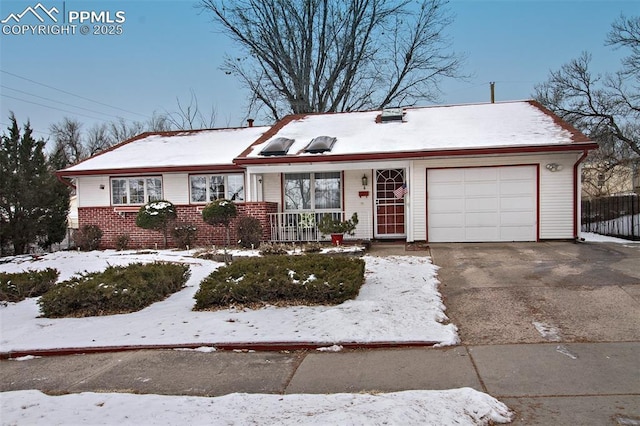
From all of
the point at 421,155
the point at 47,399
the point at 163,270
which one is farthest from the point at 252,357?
the point at 421,155

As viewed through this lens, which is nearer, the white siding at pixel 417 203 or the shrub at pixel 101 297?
the shrub at pixel 101 297

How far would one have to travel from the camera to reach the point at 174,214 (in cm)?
1483

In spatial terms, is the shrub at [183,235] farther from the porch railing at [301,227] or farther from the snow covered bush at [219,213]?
the porch railing at [301,227]

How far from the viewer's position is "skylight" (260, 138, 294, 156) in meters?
14.2

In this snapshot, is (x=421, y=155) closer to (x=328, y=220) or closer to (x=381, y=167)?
(x=381, y=167)

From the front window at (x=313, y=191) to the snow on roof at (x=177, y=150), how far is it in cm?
223

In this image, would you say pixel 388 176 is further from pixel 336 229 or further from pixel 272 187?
pixel 272 187

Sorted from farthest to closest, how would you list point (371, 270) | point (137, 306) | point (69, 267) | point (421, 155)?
point (421, 155) < point (69, 267) < point (371, 270) < point (137, 306)

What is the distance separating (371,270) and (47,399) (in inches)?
249

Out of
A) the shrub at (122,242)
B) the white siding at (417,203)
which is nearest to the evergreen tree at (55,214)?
the shrub at (122,242)

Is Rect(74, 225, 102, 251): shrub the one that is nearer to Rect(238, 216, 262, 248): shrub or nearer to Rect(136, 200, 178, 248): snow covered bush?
Rect(136, 200, 178, 248): snow covered bush

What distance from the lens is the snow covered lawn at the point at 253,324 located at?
18.5 feet

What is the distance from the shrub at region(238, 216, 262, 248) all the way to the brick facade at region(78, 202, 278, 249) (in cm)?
38

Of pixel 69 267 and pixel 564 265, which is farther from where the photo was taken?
pixel 69 267
